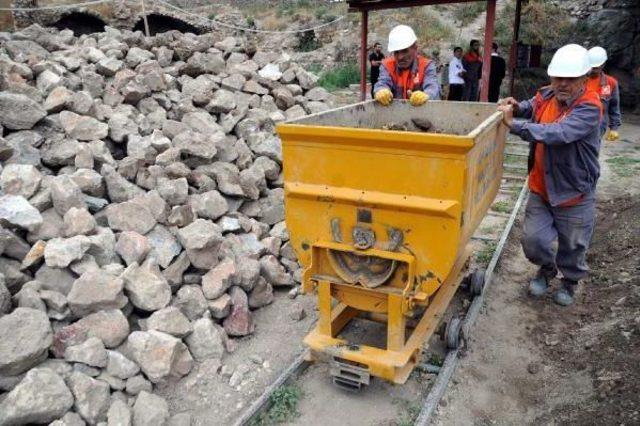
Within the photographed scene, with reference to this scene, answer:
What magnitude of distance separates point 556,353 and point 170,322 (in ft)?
10.7

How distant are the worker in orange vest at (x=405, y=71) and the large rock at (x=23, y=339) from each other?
11.7 feet

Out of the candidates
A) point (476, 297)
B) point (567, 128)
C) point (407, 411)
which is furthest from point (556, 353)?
point (567, 128)

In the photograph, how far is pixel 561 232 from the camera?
517cm

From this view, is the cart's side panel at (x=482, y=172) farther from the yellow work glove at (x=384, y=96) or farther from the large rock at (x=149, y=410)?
the large rock at (x=149, y=410)

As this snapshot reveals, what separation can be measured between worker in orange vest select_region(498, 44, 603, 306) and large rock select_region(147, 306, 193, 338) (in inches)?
126

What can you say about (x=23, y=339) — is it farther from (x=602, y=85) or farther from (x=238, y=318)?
(x=602, y=85)

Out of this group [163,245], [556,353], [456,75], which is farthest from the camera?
[456,75]

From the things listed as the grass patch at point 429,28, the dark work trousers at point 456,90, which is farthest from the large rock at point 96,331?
the grass patch at point 429,28

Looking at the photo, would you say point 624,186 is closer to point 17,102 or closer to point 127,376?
point 127,376

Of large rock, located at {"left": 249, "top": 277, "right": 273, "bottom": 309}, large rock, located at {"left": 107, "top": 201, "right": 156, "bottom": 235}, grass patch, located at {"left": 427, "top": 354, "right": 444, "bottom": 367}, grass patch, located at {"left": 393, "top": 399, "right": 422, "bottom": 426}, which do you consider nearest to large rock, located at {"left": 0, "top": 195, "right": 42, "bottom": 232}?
large rock, located at {"left": 107, "top": 201, "right": 156, "bottom": 235}

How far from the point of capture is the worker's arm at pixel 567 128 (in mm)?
4441

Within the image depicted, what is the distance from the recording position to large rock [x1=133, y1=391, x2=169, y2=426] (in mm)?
3820

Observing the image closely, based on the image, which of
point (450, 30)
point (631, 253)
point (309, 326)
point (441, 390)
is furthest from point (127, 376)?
point (450, 30)

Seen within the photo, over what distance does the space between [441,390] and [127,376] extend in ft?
7.63
